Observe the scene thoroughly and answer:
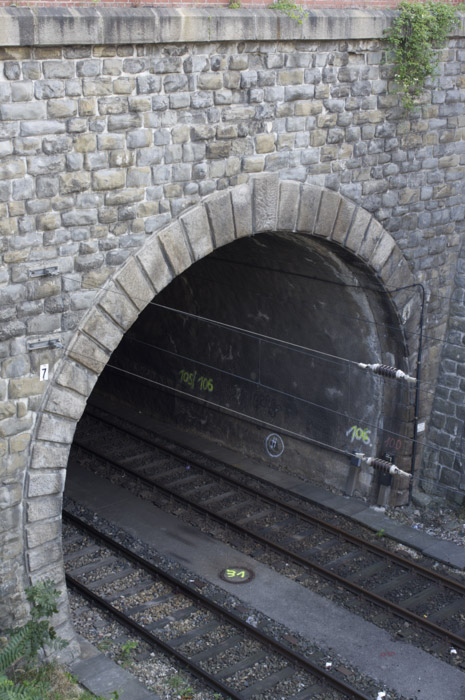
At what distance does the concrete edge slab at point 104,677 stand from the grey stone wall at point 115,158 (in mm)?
1064

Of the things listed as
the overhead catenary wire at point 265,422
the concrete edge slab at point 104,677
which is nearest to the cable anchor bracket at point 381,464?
the overhead catenary wire at point 265,422

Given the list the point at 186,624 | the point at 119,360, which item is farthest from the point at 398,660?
the point at 119,360

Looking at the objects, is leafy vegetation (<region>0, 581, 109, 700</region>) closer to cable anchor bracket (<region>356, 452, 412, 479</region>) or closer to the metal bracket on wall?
the metal bracket on wall

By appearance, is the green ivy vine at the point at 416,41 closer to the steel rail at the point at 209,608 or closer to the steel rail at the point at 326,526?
the steel rail at the point at 326,526

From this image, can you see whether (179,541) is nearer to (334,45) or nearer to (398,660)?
(398,660)

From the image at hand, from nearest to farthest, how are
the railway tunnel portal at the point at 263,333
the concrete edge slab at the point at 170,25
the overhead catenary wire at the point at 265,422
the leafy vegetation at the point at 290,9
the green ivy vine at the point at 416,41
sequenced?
the concrete edge slab at the point at 170,25 < the railway tunnel portal at the point at 263,333 < the leafy vegetation at the point at 290,9 < the green ivy vine at the point at 416,41 < the overhead catenary wire at the point at 265,422

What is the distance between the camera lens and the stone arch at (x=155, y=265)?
9.90 metres

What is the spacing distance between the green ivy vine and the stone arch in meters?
2.06

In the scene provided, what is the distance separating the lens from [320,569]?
12.9 m

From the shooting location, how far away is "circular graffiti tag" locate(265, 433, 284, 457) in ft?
54.8

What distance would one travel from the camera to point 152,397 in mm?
19266

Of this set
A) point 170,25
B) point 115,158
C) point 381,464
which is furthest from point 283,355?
point 170,25

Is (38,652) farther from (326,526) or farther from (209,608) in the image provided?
(326,526)

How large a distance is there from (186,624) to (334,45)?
8001 millimetres
